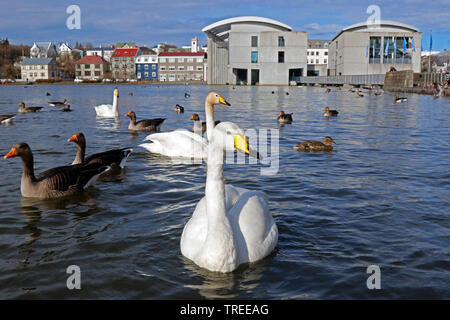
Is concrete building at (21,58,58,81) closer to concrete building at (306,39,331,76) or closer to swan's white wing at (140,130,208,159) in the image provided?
concrete building at (306,39,331,76)

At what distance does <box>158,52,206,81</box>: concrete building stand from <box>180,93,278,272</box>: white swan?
133m

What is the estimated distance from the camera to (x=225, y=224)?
14.0 feet

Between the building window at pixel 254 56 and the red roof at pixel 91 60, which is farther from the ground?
the red roof at pixel 91 60

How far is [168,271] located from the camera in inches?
179

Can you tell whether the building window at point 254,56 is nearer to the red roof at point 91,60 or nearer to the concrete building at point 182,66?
the concrete building at point 182,66

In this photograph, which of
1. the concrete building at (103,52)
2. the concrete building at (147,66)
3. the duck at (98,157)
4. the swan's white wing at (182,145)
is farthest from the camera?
the concrete building at (103,52)

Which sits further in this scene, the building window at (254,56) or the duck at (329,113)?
the building window at (254,56)

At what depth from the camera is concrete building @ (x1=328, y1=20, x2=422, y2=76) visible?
8156 cm

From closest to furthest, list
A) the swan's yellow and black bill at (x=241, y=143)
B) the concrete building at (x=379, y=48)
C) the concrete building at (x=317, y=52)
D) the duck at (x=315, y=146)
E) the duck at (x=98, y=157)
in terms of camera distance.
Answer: the swan's yellow and black bill at (x=241, y=143)
the duck at (x=98, y=157)
the duck at (x=315, y=146)
the concrete building at (x=379, y=48)
the concrete building at (x=317, y=52)

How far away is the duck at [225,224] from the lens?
4.21 meters

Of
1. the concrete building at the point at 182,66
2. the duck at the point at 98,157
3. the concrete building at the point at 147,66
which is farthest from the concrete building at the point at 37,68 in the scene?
the duck at the point at 98,157

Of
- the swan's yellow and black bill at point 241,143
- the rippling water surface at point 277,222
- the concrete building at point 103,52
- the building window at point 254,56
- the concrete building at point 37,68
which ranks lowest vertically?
the rippling water surface at point 277,222
